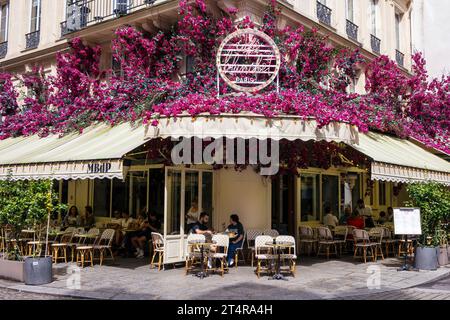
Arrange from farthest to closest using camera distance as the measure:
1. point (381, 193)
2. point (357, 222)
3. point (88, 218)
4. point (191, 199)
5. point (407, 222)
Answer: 1. point (381, 193)
2. point (88, 218)
3. point (357, 222)
4. point (191, 199)
5. point (407, 222)

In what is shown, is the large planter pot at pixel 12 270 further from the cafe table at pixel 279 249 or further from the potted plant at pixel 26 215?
the cafe table at pixel 279 249

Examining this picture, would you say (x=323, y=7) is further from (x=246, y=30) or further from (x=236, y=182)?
(x=236, y=182)

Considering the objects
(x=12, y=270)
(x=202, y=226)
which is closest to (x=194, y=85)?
(x=202, y=226)

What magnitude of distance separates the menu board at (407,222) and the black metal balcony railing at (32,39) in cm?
1357

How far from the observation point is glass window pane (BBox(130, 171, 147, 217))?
47.0ft

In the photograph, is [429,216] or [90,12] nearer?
[429,216]

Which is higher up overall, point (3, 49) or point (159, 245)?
point (3, 49)

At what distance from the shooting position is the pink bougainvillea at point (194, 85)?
34.9 ft

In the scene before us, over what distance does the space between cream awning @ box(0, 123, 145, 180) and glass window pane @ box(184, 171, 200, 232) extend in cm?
189

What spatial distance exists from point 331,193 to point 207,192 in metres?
5.39

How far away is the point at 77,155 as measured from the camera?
1062cm

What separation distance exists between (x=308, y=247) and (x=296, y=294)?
5.74 meters

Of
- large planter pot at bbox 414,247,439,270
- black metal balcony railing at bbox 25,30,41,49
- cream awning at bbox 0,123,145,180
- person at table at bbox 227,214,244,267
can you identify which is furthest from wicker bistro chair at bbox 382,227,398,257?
black metal balcony railing at bbox 25,30,41,49

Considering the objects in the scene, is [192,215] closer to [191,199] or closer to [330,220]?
[191,199]
